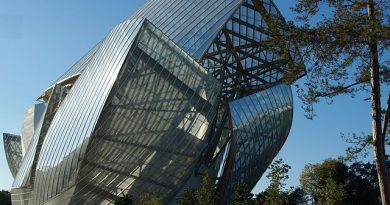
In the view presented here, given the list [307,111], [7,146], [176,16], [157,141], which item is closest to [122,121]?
[157,141]

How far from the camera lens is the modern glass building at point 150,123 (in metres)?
34.4

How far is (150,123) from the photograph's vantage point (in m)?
35.7

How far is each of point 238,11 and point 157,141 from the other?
700 inches

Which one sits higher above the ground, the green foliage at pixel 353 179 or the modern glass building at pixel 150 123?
the green foliage at pixel 353 179

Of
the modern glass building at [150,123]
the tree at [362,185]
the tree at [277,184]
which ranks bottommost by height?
the tree at [277,184]

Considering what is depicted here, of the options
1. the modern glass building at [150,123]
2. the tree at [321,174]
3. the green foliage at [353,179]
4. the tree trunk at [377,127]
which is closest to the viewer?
the tree trunk at [377,127]

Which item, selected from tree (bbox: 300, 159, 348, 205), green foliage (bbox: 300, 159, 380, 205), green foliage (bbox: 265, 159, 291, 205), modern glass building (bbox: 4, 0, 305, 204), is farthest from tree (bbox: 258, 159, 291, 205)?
green foliage (bbox: 300, 159, 380, 205)

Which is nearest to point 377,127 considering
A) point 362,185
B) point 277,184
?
point 277,184

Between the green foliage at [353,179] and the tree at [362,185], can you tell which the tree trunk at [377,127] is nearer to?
the green foliage at [353,179]

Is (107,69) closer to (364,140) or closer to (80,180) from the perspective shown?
(80,180)

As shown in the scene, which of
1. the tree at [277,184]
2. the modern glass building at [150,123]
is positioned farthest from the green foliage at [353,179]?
the tree at [277,184]

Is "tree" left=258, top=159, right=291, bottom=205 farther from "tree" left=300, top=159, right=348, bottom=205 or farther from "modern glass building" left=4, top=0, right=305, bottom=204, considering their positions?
"tree" left=300, top=159, right=348, bottom=205

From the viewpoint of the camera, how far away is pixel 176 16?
4703 cm

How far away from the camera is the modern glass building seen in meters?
34.4
